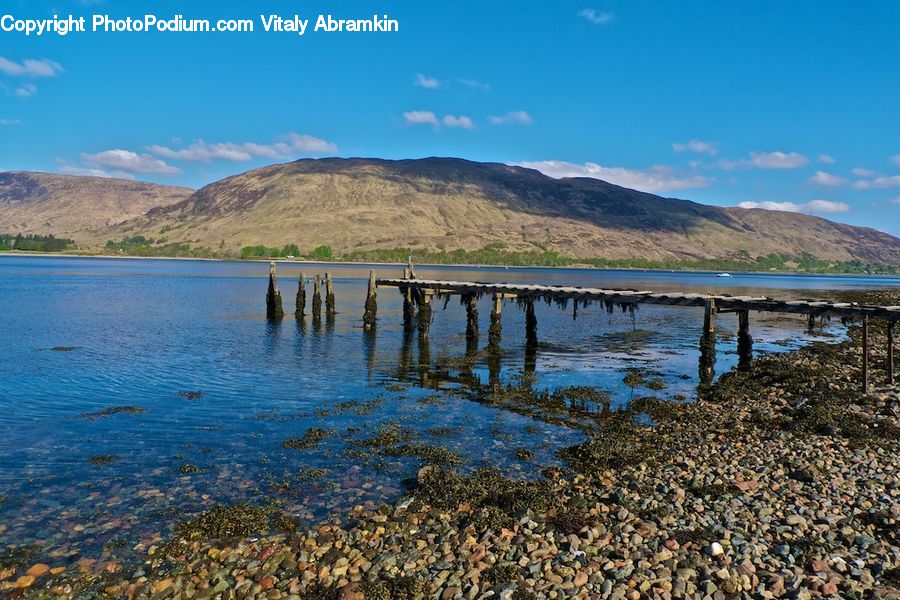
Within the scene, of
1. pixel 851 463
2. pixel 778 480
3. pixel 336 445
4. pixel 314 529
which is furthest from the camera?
pixel 336 445

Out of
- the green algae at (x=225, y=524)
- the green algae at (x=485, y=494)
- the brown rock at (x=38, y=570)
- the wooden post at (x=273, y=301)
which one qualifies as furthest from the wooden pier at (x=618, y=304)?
the brown rock at (x=38, y=570)

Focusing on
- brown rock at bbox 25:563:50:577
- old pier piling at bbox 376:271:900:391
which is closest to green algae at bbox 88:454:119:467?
brown rock at bbox 25:563:50:577

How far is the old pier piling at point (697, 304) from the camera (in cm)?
2414

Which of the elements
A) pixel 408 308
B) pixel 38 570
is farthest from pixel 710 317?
pixel 38 570

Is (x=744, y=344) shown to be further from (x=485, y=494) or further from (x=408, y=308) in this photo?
(x=485, y=494)

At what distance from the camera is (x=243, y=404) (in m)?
21.5

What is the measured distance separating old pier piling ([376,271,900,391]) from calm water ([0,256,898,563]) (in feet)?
6.58

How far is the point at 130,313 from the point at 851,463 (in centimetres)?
5416

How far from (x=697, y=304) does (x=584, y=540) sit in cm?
2260

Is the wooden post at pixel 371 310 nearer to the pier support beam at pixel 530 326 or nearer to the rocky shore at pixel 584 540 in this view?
the pier support beam at pixel 530 326

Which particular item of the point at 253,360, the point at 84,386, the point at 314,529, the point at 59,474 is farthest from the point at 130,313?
the point at 314,529

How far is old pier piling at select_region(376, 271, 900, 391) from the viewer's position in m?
24.1

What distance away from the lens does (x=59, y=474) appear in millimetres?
14133

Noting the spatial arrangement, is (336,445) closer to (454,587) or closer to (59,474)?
(59,474)
